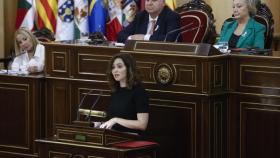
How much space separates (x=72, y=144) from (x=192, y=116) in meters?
1.06

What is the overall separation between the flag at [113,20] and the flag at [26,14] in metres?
1.05

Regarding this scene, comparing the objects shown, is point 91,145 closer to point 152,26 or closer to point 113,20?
point 152,26

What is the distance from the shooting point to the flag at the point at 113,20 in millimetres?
10719

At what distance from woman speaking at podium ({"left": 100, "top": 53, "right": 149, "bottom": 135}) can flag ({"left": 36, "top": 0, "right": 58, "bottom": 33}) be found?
4.01m

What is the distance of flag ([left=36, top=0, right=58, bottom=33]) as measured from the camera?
1117 cm

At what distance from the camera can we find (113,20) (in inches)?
425

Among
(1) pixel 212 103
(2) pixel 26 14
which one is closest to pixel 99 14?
(2) pixel 26 14

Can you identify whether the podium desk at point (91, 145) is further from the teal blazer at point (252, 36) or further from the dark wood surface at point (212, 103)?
the teal blazer at point (252, 36)

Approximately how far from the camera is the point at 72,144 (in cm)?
701

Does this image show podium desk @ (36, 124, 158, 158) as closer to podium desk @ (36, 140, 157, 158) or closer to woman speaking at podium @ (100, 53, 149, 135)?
podium desk @ (36, 140, 157, 158)

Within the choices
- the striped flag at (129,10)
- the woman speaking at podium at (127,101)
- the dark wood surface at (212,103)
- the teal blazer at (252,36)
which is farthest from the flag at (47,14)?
the woman speaking at podium at (127,101)

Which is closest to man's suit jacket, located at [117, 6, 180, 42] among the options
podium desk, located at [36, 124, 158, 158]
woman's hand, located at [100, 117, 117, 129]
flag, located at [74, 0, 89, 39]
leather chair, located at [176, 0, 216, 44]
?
leather chair, located at [176, 0, 216, 44]

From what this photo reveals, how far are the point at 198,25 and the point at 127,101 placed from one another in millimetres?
1856

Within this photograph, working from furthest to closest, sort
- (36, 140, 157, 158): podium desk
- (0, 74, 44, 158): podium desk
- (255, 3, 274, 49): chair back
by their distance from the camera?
1. (0, 74, 44, 158): podium desk
2. (255, 3, 274, 49): chair back
3. (36, 140, 157, 158): podium desk
